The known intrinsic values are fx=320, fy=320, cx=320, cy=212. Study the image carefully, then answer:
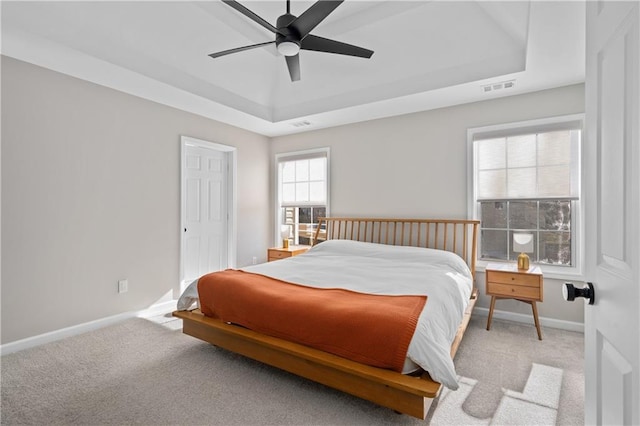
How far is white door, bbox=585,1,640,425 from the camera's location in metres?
0.73

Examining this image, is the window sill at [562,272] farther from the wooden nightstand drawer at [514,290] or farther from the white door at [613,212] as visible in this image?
the white door at [613,212]

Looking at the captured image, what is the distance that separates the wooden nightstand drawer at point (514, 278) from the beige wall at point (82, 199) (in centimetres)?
367

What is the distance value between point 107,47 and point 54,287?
225 cm

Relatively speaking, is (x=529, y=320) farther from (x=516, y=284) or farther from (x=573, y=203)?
(x=573, y=203)

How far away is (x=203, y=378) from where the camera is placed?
7.52 ft

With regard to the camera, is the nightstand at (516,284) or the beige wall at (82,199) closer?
the beige wall at (82,199)

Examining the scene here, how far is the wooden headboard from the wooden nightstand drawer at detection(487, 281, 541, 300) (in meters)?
0.39

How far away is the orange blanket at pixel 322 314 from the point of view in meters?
1.81

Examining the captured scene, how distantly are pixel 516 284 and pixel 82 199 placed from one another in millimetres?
4365

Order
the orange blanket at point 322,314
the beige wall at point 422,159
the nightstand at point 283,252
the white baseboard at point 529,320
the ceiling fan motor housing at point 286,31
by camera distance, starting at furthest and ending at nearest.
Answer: the nightstand at point 283,252 < the beige wall at point 422,159 < the white baseboard at point 529,320 < the ceiling fan motor housing at point 286,31 < the orange blanket at point 322,314

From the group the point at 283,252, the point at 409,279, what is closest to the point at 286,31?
the point at 409,279

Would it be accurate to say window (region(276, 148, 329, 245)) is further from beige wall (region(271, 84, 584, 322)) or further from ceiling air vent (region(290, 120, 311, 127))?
ceiling air vent (region(290, 120, 311, 127))

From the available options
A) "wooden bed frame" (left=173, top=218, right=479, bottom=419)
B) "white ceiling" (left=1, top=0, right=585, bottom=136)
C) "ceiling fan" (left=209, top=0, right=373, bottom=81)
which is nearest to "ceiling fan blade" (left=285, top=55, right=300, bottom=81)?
"ceiling fan" (left=209, top=0, right=373, bottom=81)

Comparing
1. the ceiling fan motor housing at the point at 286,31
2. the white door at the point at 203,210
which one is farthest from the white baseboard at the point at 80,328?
the ceiling fan motor housing at the point at 286,31
